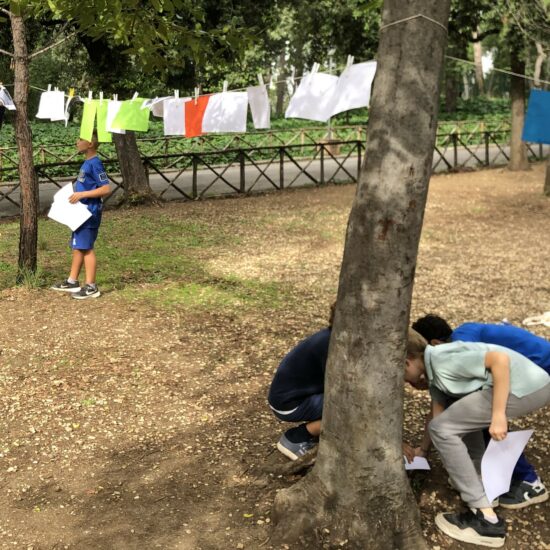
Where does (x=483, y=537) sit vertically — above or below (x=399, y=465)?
below

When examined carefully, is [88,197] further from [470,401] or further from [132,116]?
[470,401]

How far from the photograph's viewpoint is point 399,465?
278 centimetres

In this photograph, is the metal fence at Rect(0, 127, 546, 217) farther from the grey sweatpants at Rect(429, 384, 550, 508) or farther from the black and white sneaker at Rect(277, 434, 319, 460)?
the grey sweatpants at Rect(429, 384, 550, 508)

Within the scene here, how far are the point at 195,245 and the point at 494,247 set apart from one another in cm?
419

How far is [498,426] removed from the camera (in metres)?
2.75

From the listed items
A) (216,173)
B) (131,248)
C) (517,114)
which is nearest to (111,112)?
(131,248)

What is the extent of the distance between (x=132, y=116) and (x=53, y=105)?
1.70 metres

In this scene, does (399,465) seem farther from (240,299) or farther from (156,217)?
(156,217)

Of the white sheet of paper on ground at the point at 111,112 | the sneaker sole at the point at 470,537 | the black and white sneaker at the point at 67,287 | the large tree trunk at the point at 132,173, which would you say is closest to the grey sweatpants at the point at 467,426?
the sneaker sole at the point at 470,537

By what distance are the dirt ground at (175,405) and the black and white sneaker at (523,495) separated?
40 millimetres

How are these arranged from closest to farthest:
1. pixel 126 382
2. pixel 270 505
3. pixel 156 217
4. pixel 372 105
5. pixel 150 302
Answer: pixel 372 105
pixel 270 505
pixel 126 382
pixel 150 302
pixel 156 217

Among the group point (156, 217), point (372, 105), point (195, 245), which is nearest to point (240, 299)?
point (195, 245)

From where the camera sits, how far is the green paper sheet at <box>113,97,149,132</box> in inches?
321

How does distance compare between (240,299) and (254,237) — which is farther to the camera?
(254,237)
